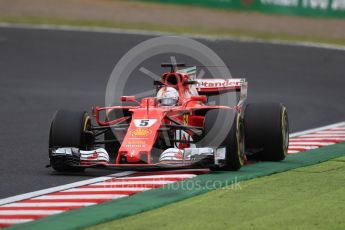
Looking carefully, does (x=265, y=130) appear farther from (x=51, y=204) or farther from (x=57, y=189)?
(x=51, y=204)

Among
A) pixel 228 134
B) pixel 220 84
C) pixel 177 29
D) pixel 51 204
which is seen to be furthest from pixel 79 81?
pixel 51 204

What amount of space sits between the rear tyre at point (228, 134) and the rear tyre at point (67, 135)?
1.55 meters

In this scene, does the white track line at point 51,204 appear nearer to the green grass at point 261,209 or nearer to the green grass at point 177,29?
the green grass at point 261,209

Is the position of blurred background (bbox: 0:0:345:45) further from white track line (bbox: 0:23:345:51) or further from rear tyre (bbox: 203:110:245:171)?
rear tyre (bbox: 203:110:245:171)

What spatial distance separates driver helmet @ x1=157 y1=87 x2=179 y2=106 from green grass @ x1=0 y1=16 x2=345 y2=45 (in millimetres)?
20823

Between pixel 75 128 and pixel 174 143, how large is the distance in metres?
1.29

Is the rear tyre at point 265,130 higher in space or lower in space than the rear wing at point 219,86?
lower

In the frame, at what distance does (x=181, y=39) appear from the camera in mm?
31469

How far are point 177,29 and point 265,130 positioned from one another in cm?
2243

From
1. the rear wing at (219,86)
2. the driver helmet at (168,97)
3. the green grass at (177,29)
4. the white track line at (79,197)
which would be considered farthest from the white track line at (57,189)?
the green grass at (177,29)

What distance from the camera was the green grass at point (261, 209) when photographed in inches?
368

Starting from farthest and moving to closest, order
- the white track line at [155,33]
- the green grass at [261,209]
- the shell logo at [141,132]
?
1. the white track line at [155,33]
2. the shell logo at [141,132]
3. the green grass at [261,209]

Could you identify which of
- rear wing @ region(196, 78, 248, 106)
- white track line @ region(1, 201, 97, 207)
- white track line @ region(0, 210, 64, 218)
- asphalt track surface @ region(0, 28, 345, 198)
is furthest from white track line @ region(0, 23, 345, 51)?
white track line @ region(0, 210, 64, 218)

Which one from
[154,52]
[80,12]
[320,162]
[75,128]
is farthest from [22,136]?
[80,12]
